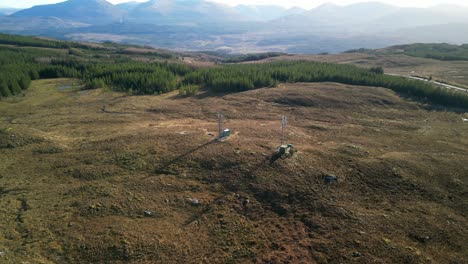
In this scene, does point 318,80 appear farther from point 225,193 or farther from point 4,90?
point 4,90

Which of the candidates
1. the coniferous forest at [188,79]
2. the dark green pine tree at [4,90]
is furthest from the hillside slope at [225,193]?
the coniferous forest at [188,79]

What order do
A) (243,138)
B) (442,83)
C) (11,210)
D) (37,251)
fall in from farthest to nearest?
(442,83) → (243,138) → (11,210) → (37,251)

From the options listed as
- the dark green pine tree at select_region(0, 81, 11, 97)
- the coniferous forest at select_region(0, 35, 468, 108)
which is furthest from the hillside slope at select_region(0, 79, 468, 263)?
the coniferous forest at select_region(0, 35, 468, 108)

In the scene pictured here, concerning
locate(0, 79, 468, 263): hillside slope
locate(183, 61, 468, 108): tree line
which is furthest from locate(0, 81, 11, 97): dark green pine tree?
locate(183, 61, 468, 108): tree line

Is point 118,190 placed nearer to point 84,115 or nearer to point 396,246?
point 396,246

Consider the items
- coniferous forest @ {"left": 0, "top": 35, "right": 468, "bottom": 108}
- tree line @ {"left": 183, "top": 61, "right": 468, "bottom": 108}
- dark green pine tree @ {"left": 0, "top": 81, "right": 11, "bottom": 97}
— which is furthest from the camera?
tree line @ {"left": 183, "top": 61, "right": 468, "bottom": 108}

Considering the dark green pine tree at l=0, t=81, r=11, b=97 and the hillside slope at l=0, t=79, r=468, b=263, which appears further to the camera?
the dark green pine tree at l=0, t=81, r=11, b=97

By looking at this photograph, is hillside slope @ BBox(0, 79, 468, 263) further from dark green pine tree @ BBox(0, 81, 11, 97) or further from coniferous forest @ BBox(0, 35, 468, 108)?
coniferous forest @ BBox(0, 35, 468, 108)

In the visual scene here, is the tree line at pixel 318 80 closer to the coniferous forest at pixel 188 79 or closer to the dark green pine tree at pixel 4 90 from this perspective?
the coniferous forest at pixel 188 79

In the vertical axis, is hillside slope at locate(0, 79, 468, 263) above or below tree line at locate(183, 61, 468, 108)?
below

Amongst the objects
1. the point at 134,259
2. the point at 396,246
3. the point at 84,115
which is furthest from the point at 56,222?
the point at 84,115

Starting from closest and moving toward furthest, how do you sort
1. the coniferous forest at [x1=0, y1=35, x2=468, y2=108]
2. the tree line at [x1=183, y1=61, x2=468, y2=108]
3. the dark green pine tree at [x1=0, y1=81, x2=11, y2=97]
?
the dark green pine tree at [x1=0, y1=81, x2=11, y2=97] < the coniferous forest at [x1=0, y1=35, x2=468, y2=108] < the tree line at [x1=183, y1=61, x2=468, y2=108]
